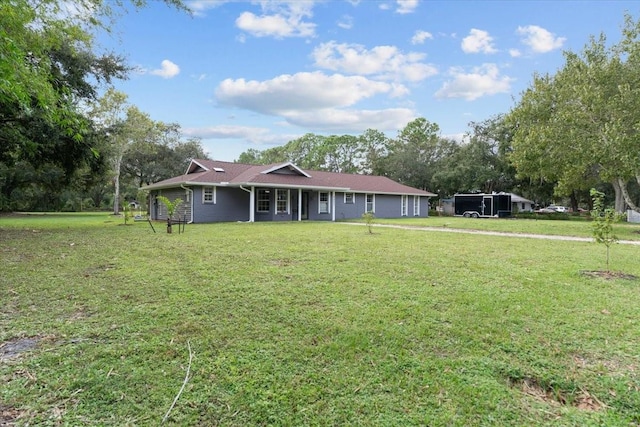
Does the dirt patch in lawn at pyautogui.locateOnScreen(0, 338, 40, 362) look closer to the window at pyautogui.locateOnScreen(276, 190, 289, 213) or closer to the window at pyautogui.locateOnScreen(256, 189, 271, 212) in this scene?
the window at pyautogui.locateOnScreen(256, 189, 271, 212)

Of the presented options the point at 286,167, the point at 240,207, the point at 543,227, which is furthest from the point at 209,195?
the point at 543,227

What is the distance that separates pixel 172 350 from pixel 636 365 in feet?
12.6

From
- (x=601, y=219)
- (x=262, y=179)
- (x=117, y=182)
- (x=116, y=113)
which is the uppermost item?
(x=116, y=113)

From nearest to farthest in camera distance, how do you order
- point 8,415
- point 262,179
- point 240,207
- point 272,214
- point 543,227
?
point 8,415, point 543,227, point 262,179, point 240,207, point 272,214

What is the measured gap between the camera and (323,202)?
22969 mm

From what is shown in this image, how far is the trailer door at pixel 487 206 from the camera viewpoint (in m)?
29.4

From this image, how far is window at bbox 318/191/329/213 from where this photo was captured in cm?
2283

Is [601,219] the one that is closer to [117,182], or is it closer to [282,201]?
[282,201]

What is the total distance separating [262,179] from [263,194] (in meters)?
1.34

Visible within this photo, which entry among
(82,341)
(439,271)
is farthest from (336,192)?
(82,341)

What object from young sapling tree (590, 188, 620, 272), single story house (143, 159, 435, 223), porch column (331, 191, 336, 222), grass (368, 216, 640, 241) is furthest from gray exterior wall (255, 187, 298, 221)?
young sapling tree (590, 188, 620, 272)

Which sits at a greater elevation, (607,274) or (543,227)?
(543,227)

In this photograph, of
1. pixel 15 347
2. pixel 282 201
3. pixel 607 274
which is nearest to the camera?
pixel 15 347

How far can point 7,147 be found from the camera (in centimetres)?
1279
